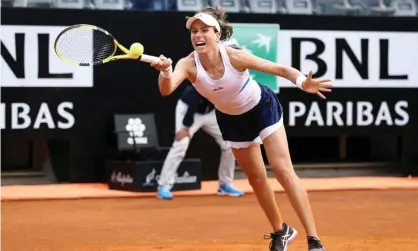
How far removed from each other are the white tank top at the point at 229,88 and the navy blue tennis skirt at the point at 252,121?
4 centimetres

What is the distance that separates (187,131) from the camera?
10141mm

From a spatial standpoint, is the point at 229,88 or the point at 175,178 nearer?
the point at 229,88

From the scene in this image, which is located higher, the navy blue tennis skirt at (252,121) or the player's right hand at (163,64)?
the player's right hand at (163,64)

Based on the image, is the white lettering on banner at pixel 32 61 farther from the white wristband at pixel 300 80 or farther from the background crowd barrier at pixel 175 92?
the white wristband at pixel 300 80

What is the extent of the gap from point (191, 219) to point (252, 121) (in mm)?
2933

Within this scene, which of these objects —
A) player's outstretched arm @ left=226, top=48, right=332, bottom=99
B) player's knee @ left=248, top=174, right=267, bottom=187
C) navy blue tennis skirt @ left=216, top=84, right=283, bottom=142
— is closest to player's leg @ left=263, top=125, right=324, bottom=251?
navy blue tennis skirt @ left=216, top=84, right=283, bottom=142

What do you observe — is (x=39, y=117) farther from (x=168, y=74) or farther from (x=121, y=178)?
(x=168, y=74)

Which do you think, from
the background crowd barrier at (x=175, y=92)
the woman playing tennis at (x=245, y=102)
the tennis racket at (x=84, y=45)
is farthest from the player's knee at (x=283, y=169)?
the background crowd barrier at (x=175, y=92)

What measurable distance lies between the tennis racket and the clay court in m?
1.62

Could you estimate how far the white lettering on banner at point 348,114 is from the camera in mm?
12250

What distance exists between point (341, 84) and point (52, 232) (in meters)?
5.97

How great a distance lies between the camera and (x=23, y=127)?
439 inches

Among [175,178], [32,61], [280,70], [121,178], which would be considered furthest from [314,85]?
[32,61]

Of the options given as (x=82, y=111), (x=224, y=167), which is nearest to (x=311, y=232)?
(x=224, y=167)
